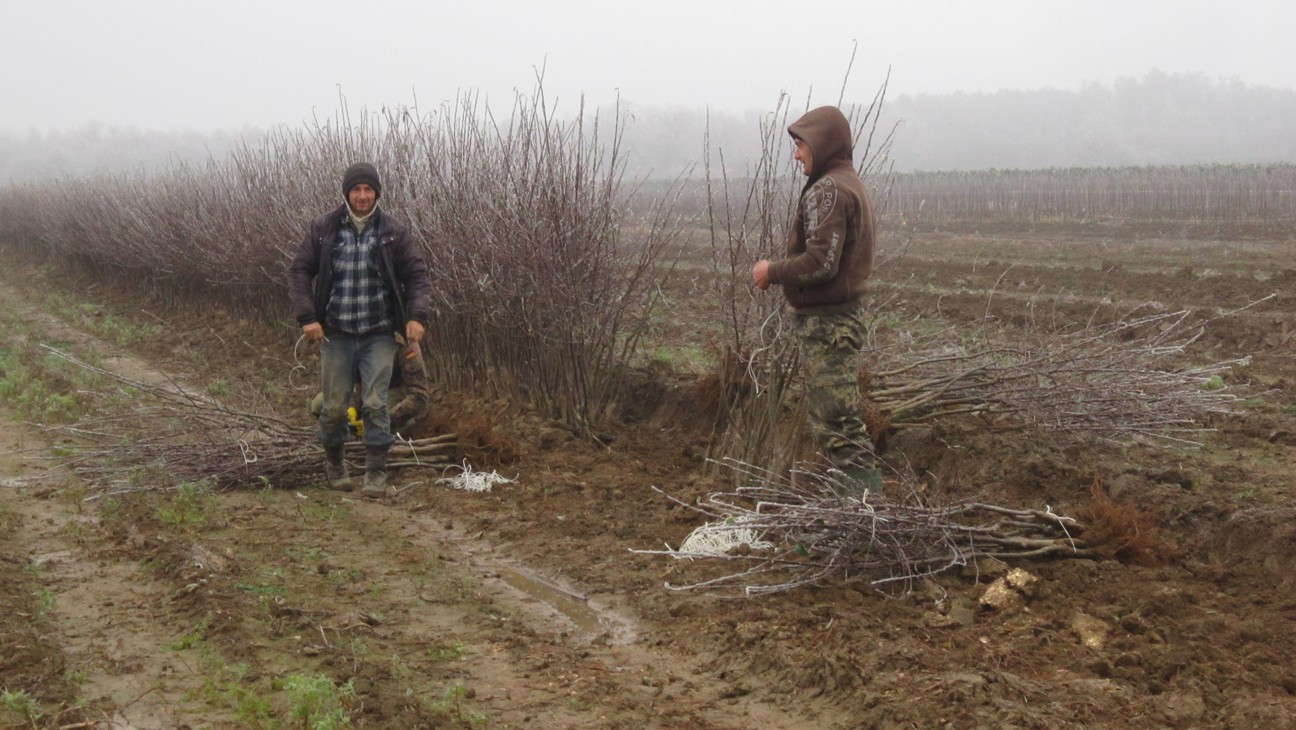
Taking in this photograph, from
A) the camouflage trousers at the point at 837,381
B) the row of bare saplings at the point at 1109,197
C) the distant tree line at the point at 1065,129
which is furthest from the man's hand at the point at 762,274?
the distant tree line at the point at 1065,129

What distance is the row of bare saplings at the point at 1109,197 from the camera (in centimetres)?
2598

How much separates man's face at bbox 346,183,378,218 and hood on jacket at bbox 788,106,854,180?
241 centimetres

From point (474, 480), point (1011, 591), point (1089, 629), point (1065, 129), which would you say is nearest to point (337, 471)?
point (474, 480)

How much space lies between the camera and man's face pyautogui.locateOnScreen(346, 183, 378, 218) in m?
6.06

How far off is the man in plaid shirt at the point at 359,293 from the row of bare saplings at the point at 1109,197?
1893cm

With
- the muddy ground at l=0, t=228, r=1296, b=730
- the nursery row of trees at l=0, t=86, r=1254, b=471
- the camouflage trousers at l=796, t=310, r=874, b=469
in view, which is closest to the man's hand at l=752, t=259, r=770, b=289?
the camouflage trousers at l=796, t=310, r=874, b=469

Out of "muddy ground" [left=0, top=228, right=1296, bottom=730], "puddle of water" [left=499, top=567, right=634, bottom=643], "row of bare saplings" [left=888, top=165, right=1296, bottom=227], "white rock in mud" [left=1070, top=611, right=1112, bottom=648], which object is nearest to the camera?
"muddy ground" [left=0, top=228, right=1296, bottom=730]

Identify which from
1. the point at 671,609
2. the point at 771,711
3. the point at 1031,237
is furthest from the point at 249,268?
the point at 1031,237

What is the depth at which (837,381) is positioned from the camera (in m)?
4.89

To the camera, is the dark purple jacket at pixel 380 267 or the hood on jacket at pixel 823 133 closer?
the hood on jacket at pixel 823 133

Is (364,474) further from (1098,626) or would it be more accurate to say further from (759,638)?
(1098,626)

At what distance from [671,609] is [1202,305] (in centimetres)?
1000

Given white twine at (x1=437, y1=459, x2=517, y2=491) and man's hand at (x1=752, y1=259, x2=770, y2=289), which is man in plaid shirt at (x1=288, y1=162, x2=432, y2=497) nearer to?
white twine at (x1=437, y1=459, x2=517, y2=491)

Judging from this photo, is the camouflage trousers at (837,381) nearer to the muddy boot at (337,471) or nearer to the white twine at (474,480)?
the white twine at (474,480)
